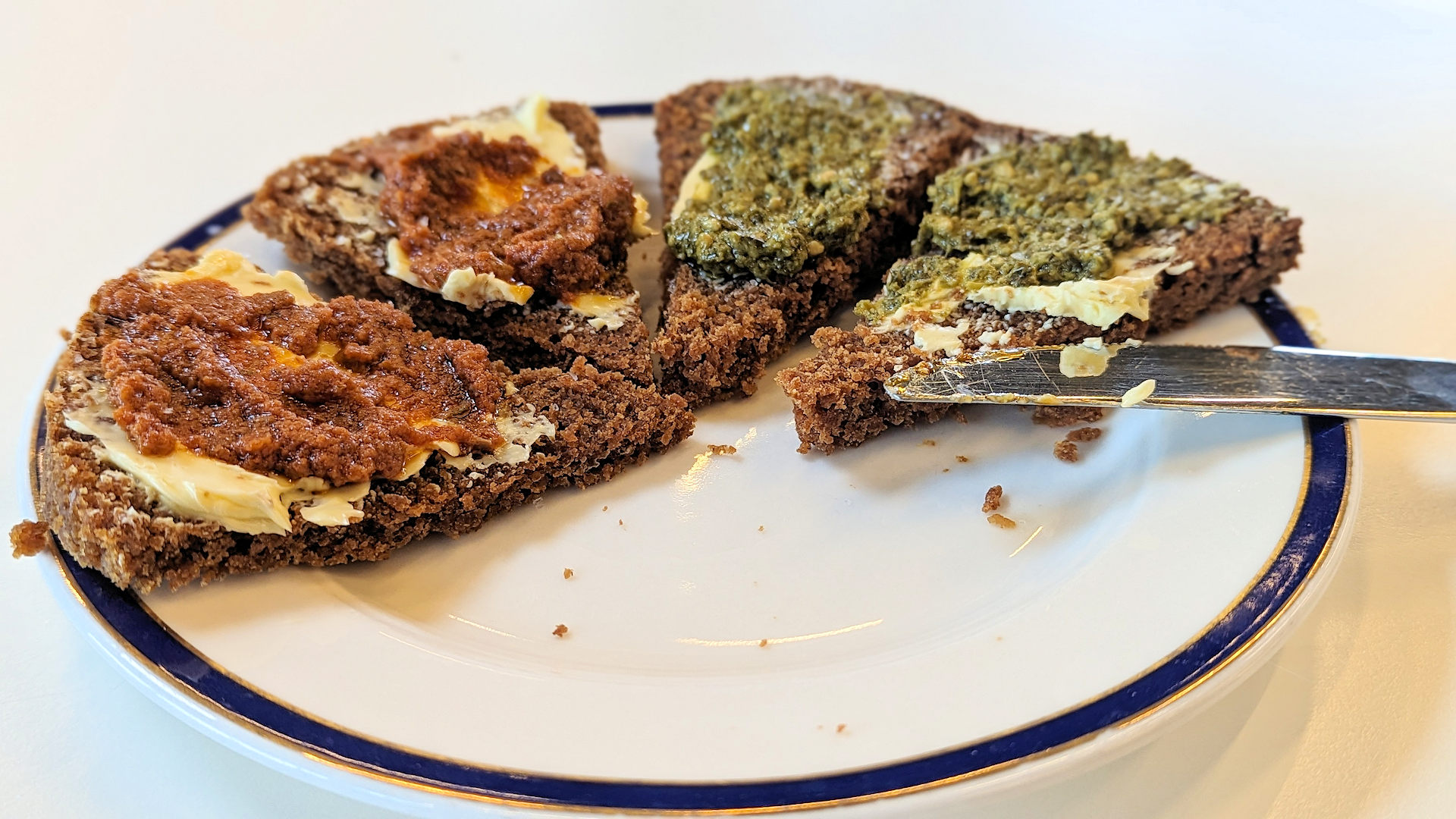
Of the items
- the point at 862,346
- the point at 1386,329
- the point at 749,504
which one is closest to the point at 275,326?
the point at 749,504

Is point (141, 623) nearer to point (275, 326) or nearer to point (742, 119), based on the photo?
point (275, 326)

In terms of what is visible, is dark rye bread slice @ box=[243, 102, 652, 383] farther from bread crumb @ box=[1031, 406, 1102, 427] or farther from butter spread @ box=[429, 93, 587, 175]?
bread crumb @ box=[1031, 406, 1102, 427]

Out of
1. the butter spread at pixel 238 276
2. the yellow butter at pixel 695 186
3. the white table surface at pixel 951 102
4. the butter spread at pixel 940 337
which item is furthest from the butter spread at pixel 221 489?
the butter spread at pixel 940 337

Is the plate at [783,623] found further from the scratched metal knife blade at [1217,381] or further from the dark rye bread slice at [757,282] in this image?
the dark rye bread slice at [757,282]

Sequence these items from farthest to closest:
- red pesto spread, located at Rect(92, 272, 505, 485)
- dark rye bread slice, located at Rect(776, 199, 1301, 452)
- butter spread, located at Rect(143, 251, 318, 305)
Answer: butter spread, located at Rect(143, 251, 318, 305) < dark rye bread slice, located at Rect(776, 199, 1301, 452) < red pesto spread, located at Rect(92, 272, 505, 485)

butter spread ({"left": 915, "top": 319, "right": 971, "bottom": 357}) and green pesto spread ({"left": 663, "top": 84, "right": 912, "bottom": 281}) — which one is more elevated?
green pesto spread ({"left": 663, "top": 84, "right": 912, "bottom": 281})

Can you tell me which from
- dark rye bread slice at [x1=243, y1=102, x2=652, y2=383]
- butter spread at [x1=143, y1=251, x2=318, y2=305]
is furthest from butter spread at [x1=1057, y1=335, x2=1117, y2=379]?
butter spread at [x1=143, y1=251, x2=318, y2=305]
